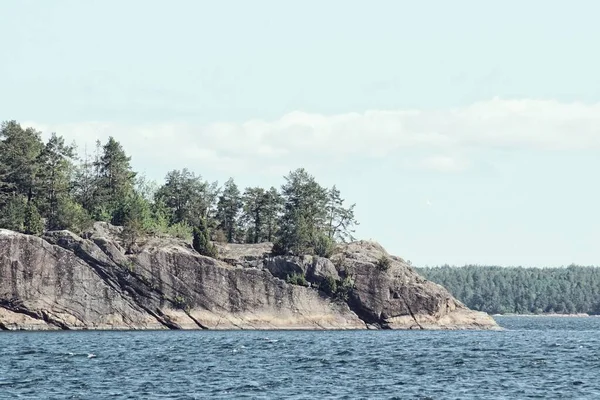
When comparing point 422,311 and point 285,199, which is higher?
point 285,199

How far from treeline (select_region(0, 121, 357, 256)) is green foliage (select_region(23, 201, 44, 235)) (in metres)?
0.12

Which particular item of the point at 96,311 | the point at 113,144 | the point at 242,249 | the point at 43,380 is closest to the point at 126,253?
the point at 96,311

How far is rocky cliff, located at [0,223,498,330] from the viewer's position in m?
124

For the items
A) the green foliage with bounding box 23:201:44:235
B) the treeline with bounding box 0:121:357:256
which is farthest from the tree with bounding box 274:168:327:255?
the green foliage with bounding box 23:201:44:235

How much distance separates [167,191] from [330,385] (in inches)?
4171

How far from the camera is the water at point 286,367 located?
62156 mm

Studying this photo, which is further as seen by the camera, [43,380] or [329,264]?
[329,264]

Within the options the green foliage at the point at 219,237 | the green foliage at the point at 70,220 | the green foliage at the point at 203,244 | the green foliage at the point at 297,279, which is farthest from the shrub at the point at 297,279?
the green foliage at the point at 70,220

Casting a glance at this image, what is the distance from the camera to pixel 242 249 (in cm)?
14625

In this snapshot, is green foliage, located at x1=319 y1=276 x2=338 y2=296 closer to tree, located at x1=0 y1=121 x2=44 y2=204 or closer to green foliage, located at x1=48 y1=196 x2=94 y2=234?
green foliage, located at x1=48 y1=196 x2=94 y2=234

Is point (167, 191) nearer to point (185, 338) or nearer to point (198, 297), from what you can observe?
point (198, 297)

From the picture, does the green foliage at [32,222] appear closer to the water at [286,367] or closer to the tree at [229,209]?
the water at [286,367]

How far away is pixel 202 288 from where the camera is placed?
13312cm

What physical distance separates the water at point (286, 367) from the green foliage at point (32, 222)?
17.5 metres
